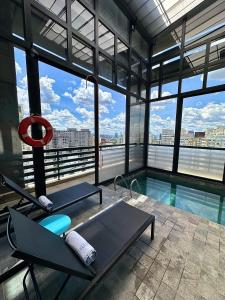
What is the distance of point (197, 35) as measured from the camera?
377 cm

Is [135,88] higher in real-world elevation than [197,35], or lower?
lower

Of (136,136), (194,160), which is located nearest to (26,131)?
(136,136)

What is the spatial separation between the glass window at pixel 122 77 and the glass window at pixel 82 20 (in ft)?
3.45

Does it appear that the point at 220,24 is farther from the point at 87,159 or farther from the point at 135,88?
the point at 87,159

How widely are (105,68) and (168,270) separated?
153 inches

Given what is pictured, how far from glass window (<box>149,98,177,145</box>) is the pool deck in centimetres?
311

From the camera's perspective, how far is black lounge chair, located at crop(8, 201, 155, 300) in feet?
2.59

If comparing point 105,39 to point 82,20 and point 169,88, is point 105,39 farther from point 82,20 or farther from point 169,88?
point 169,88

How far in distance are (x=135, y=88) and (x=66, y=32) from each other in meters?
2.48

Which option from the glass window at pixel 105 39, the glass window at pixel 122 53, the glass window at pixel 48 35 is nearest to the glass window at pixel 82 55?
the glass window at pixel 48 35

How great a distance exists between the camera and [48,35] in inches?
91.4

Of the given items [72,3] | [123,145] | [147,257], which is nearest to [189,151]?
[123,145]

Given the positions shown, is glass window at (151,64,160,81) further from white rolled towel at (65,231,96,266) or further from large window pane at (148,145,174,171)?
white rolled towel at (65,231,96,266)

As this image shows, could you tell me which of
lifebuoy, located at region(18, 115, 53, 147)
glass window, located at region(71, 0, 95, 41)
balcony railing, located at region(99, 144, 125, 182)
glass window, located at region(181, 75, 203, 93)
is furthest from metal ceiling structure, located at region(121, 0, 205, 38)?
lifebuoy, located at region(18, 115, 53, 147)
